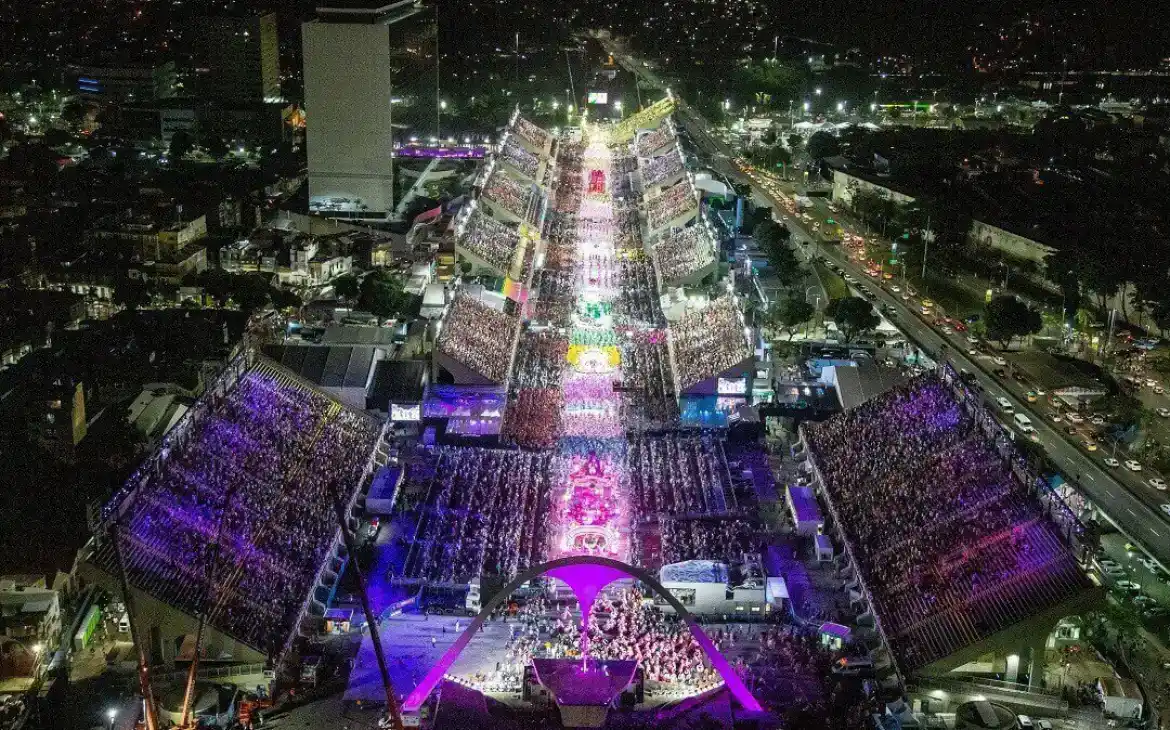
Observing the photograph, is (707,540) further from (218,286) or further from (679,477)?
(218,286)

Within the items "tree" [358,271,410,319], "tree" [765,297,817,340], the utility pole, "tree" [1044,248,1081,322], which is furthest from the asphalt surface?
"tree" [358,271,410,319]

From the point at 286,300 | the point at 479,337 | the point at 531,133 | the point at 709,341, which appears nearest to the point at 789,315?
the point at 709,341

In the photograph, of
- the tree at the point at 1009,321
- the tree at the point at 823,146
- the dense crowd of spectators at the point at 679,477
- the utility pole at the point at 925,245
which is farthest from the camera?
the tree at the point at 823,146

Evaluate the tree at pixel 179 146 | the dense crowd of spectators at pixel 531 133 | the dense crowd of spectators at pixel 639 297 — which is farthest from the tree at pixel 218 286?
the tree at pixel 179 146

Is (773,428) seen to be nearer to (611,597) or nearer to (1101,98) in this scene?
(611,597)

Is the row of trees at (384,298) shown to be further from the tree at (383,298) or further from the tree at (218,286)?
the tree at (218,286)
